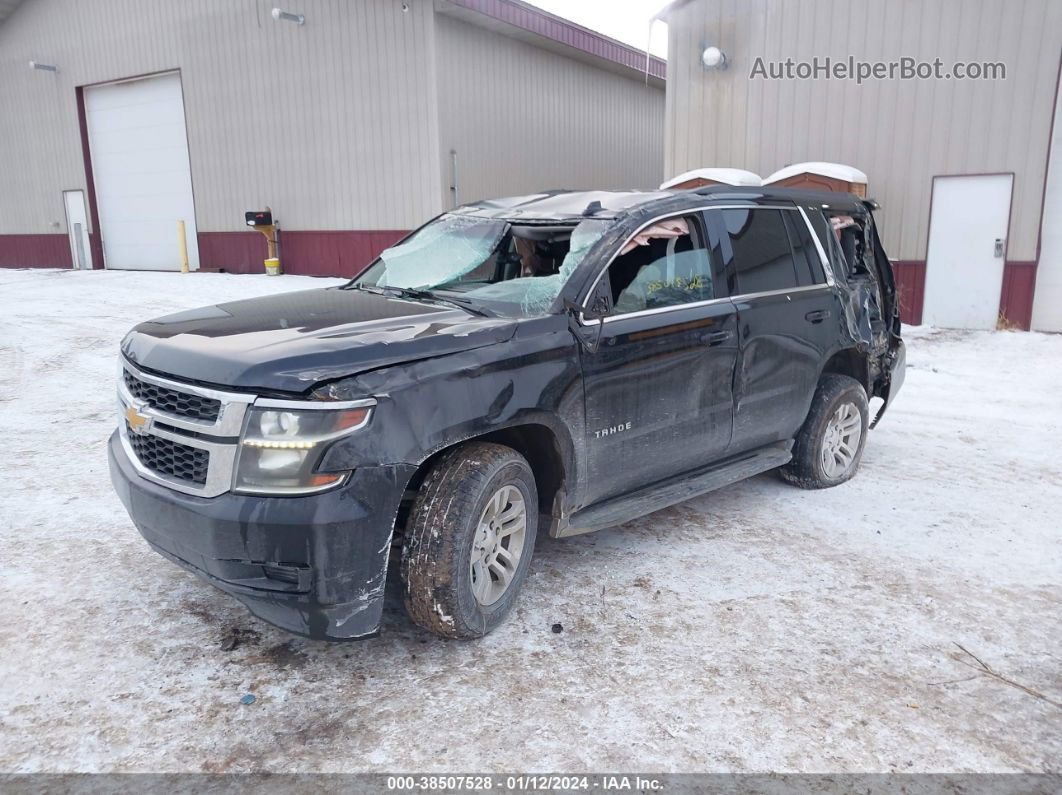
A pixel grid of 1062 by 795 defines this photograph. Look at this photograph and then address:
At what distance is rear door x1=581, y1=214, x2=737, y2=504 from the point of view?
3855mm

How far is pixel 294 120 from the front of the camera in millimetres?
17891

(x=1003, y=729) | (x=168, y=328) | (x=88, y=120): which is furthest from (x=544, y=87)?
A: (x=1003, y=729)

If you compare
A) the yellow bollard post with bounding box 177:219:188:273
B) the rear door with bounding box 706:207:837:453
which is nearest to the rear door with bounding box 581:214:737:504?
the rear door with bounding box 706:207:837:453

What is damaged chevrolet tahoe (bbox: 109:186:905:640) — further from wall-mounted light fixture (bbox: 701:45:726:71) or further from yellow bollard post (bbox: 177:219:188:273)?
yellow bollard post (bbox: 177:219:188:273)

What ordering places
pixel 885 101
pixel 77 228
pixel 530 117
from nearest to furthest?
1. pixel 885 101
2. pixel 530 117
3. pixel 77 228

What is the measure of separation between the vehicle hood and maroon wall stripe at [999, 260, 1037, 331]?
420 inches

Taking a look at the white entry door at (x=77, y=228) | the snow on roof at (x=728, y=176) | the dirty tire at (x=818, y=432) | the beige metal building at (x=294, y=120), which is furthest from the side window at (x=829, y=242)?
the white entry door at (x=77, y=228)

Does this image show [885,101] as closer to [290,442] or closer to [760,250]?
[760,250]

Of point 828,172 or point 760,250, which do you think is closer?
point 760,250

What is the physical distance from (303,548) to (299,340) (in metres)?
0.81

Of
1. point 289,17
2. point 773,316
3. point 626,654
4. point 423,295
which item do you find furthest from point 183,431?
point 289,17

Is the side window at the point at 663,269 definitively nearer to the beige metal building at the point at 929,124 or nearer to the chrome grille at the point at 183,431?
the chrome grille at the point at 183,431

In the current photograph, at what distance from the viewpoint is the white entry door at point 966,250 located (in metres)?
11.6

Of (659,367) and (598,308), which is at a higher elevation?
(598,308)
